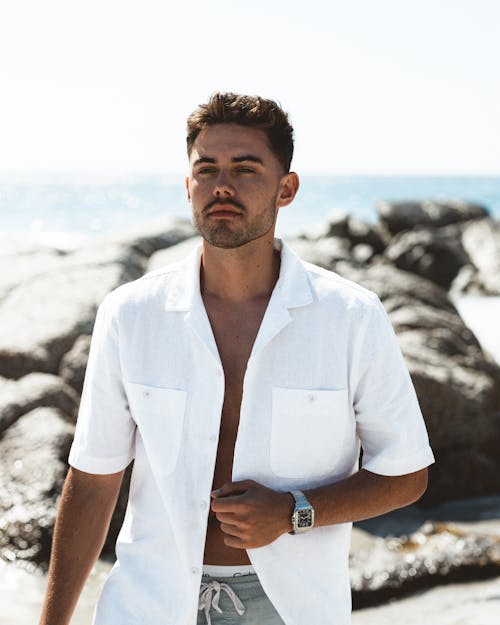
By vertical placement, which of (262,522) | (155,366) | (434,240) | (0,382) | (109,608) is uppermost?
(155,366)

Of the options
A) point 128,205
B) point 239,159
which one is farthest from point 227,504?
point 128,205

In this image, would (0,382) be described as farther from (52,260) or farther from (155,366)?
(155,366)

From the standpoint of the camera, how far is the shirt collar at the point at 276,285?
260 centimetres

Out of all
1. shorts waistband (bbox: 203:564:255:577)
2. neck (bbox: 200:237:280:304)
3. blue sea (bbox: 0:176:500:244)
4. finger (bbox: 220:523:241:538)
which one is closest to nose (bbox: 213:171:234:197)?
neck (bbox: 200:237:280:304)

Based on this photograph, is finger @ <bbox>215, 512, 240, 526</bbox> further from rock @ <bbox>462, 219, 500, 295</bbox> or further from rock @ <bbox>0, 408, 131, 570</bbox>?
rock @ <bbox>462, 219, 500, 295</bbox>

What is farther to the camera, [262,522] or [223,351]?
[223,351]

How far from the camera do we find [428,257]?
64.7 ft

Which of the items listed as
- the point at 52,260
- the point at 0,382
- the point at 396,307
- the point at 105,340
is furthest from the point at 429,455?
the point at 52,260

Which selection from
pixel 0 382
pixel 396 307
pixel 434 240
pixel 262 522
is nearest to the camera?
pixel 262 522

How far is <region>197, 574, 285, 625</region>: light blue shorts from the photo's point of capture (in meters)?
2.47

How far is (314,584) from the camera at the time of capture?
2486 millimetres

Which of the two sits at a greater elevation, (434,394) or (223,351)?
(223,351)

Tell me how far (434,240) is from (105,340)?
1808cm

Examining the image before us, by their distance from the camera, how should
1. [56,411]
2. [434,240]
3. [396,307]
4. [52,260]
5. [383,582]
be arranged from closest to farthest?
[383,582] → [56,411] → [396,307] → [52,260] → [434,240]
